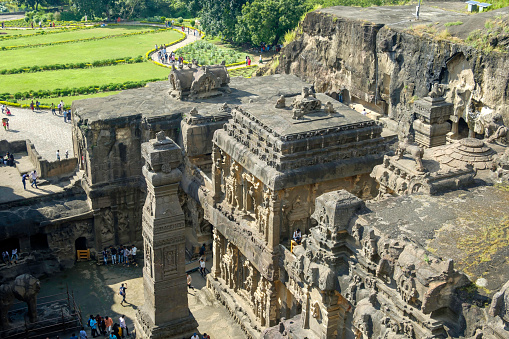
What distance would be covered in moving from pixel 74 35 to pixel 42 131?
46.9 m

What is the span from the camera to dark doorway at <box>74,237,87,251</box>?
35.5 meters

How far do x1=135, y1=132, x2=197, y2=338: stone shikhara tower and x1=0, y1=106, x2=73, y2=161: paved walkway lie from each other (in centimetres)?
2462

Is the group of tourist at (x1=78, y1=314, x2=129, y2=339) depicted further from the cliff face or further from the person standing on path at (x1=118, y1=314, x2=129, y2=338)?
the cliff face

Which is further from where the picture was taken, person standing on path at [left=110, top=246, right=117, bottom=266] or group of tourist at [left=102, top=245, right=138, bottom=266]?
person standing on path at [left=110, top=246, right=117, bottom=266]

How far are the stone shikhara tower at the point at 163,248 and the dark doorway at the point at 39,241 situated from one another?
556 inches

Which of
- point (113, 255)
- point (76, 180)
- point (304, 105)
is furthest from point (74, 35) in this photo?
point (304, 105)

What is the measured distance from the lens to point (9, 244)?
34.0 metres

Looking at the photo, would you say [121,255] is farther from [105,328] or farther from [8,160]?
[8,160]

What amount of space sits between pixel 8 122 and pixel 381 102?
1160 inches

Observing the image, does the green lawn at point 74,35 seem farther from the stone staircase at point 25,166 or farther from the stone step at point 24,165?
the stone step at point 24,165

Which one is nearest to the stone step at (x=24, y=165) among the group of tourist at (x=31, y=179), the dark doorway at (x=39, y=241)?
the group of tourist at (x=31, y=179)

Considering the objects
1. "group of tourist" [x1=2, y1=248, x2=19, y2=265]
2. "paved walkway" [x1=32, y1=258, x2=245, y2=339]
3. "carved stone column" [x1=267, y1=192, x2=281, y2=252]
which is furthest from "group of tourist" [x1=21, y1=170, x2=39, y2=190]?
"carved stone column" [x1=267, y1=192, x2=281, y2=252]

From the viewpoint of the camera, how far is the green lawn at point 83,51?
248ft

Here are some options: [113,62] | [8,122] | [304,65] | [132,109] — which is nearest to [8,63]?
[113,62]
